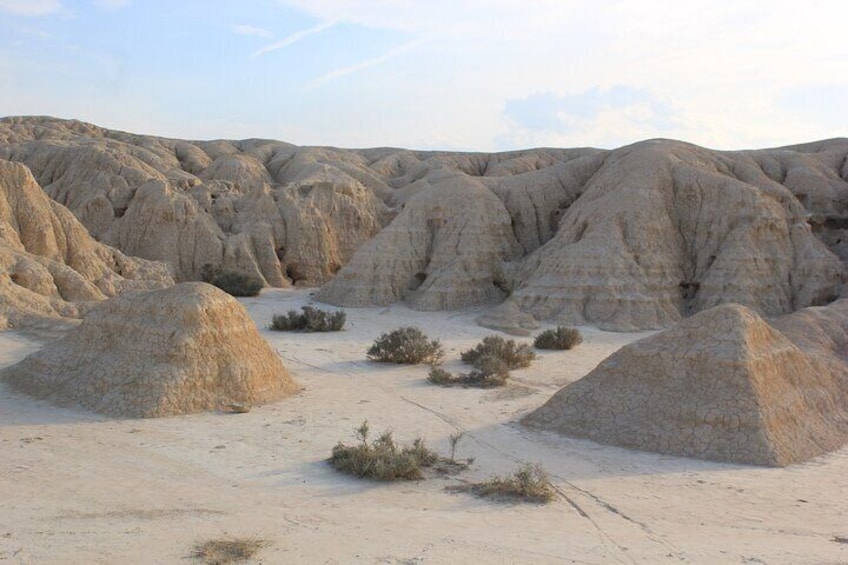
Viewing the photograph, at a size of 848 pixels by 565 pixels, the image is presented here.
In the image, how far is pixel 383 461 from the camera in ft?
29.3

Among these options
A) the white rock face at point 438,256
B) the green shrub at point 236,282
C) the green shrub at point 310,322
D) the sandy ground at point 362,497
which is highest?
the white rock face at point 438,256

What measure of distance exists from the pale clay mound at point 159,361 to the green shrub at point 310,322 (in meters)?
7.56

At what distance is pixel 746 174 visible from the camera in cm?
3006

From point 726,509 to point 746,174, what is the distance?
974 inches

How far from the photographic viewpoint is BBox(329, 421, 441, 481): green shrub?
8.87m

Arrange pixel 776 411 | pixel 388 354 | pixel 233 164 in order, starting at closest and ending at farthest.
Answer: pixel 776 411 → pixel 388 354 → pixel 233 164

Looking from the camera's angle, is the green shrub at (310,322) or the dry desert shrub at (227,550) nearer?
the dry desert shrub at (227,550)

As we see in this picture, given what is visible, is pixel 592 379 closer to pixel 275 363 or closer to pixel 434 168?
pixel 275 363

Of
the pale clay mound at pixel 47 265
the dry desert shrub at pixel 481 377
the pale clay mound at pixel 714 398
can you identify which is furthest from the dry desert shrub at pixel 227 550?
the pale clay mound at pixel 47 265

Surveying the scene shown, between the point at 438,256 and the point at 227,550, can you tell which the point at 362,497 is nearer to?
the point at 227,550

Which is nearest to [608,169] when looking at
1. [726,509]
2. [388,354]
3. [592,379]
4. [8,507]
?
[388,354]

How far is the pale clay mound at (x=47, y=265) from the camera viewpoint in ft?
59.4

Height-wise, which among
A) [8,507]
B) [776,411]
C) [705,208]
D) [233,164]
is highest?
[233,164]

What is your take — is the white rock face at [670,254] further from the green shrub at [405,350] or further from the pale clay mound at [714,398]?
the pale clay mound at [714,398]
